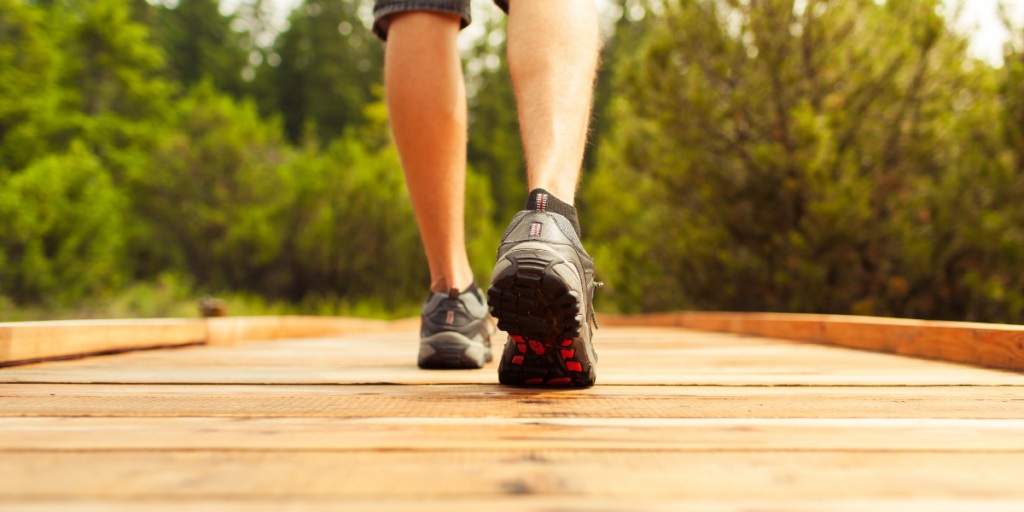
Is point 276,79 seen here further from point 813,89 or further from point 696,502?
point 696,502

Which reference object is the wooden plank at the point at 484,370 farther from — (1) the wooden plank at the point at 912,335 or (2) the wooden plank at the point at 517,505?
(2) the wooden plank at the point at 517,505

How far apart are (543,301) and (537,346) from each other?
4.0 inches

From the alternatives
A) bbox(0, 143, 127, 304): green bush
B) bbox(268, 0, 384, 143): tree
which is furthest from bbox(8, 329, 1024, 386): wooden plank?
bbox(268, 0, 384, 143): tree

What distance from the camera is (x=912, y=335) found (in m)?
1.38

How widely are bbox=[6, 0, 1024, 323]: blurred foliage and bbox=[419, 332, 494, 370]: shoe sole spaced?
0.44m

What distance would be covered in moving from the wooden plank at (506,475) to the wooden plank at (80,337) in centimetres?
79

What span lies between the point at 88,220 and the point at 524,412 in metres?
8.85

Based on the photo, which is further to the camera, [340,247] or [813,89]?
[340,247]

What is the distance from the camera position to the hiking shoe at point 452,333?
1.07 meters

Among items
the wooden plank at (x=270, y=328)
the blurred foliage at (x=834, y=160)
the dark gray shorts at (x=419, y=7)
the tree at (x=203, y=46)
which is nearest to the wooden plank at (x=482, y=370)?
the wooden plank at (x=270, y=328)

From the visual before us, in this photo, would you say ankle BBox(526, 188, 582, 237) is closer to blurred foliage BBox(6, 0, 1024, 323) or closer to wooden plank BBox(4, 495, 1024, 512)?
blurred foliage BBox(6, 0, 1024, 323)

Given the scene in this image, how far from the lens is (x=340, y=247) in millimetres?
6934

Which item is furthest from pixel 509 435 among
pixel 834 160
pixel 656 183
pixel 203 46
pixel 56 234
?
pixel 203 46

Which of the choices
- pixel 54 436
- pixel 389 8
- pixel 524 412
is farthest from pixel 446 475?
pixel 389 8
